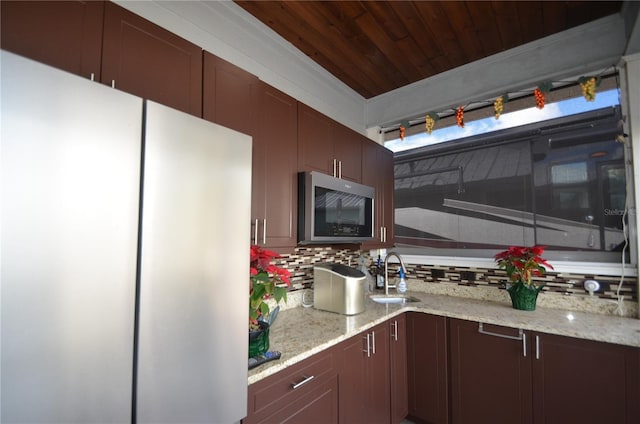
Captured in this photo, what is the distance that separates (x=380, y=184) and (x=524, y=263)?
1.11 metres

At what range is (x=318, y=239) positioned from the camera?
Result: 167 cm

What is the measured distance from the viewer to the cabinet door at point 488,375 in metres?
1.66

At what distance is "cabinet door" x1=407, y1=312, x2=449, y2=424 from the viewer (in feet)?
6.26

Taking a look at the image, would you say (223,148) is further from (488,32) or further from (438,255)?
(438,255)

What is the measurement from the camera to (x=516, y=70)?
217 centimetres

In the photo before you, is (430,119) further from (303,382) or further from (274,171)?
(303,382)

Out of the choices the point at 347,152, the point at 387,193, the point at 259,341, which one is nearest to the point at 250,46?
the point at 347,152

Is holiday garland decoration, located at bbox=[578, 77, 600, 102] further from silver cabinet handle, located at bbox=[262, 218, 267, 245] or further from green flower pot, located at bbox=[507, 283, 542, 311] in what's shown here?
silver cabinet handle, located at bbox=[262, 218, 267, 245]

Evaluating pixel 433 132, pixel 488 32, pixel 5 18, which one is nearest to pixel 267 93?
pixel 5 18

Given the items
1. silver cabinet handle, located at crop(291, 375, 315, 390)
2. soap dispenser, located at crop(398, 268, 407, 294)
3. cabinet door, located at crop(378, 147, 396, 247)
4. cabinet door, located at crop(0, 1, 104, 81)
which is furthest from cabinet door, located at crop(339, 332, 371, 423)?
cabinet door, located at crop(0, 1, 104, 81)

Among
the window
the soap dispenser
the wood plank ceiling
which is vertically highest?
the wood plank ceiling

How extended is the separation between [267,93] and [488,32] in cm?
158

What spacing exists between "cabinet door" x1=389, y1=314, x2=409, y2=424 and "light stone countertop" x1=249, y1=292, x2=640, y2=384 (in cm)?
11

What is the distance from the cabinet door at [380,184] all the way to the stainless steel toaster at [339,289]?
38 cm
